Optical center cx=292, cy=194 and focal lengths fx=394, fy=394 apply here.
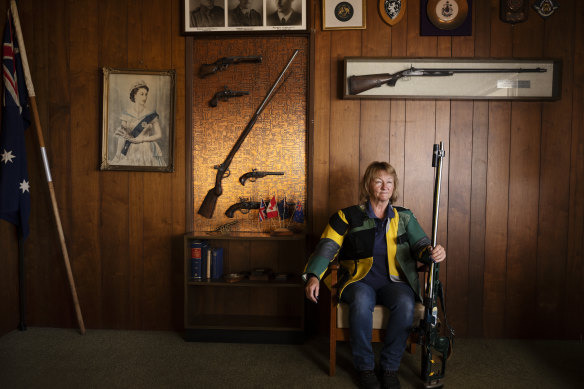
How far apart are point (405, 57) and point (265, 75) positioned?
97 cm

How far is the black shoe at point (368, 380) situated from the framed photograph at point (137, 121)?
6.05 feet

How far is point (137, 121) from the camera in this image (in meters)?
2.83

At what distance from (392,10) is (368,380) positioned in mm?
2347

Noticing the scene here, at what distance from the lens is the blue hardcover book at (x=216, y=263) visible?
271 centimetres


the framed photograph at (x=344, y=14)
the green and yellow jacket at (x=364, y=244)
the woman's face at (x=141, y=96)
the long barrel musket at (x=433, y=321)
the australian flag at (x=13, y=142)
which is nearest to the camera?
the long barrel musket at (x=433, y=321)

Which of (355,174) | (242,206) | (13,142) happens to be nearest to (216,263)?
(242,206)

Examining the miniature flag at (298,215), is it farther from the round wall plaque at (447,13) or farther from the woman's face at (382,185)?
the round wall plaque at (447,13)

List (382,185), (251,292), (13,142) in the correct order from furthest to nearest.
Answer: (251,292) < (13,142) < (382,185)

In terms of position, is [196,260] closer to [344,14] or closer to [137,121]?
[137,121]

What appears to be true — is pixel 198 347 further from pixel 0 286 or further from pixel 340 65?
pixel 340 65

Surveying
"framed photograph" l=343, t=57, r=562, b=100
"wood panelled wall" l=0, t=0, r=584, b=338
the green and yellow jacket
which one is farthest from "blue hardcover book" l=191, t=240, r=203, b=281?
"framed photograph" l=343, t=57, r=562, b=100

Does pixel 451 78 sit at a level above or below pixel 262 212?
above

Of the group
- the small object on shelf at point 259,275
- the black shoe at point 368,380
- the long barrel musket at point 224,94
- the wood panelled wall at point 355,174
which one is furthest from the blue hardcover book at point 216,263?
the black shoe at point 368,380

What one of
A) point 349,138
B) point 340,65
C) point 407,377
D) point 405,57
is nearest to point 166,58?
point 340,65
